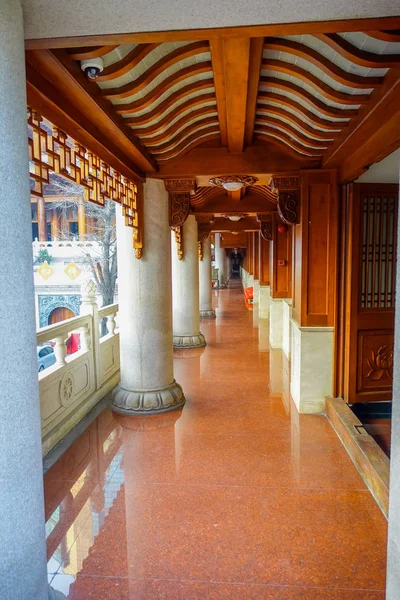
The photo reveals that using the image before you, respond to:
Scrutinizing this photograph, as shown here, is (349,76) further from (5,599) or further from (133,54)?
(5,599)

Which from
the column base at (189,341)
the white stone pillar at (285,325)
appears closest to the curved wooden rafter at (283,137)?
the white stone pillar at (285,325)

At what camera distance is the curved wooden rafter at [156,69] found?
250cm

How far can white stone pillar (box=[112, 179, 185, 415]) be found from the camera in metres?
A: 4.66

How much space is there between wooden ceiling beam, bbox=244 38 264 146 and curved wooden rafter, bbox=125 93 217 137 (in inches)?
11.9

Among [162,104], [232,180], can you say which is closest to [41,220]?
[232,180]

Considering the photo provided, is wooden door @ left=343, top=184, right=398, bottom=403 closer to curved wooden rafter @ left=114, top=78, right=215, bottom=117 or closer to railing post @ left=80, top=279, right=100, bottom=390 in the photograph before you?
curved wooden rafter @ left=114, top=78, right=215, bottom=117

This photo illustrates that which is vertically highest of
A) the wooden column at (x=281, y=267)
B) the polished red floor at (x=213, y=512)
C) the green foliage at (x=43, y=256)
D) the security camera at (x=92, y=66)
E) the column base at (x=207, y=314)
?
the security camera at (x=92, y=66)

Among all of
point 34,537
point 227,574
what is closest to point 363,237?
point 227,574

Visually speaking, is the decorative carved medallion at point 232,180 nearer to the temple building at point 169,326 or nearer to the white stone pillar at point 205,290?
the temple building at point 169,326

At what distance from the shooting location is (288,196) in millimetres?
4574

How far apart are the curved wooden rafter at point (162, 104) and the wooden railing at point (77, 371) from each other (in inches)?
77.6

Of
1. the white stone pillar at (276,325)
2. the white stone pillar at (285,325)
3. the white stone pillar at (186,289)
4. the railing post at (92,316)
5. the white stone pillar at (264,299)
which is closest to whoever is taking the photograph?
the railing post at (92,316)

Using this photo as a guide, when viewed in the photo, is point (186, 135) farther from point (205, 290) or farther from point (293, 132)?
point (205, 290)

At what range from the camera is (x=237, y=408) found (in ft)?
15.6
